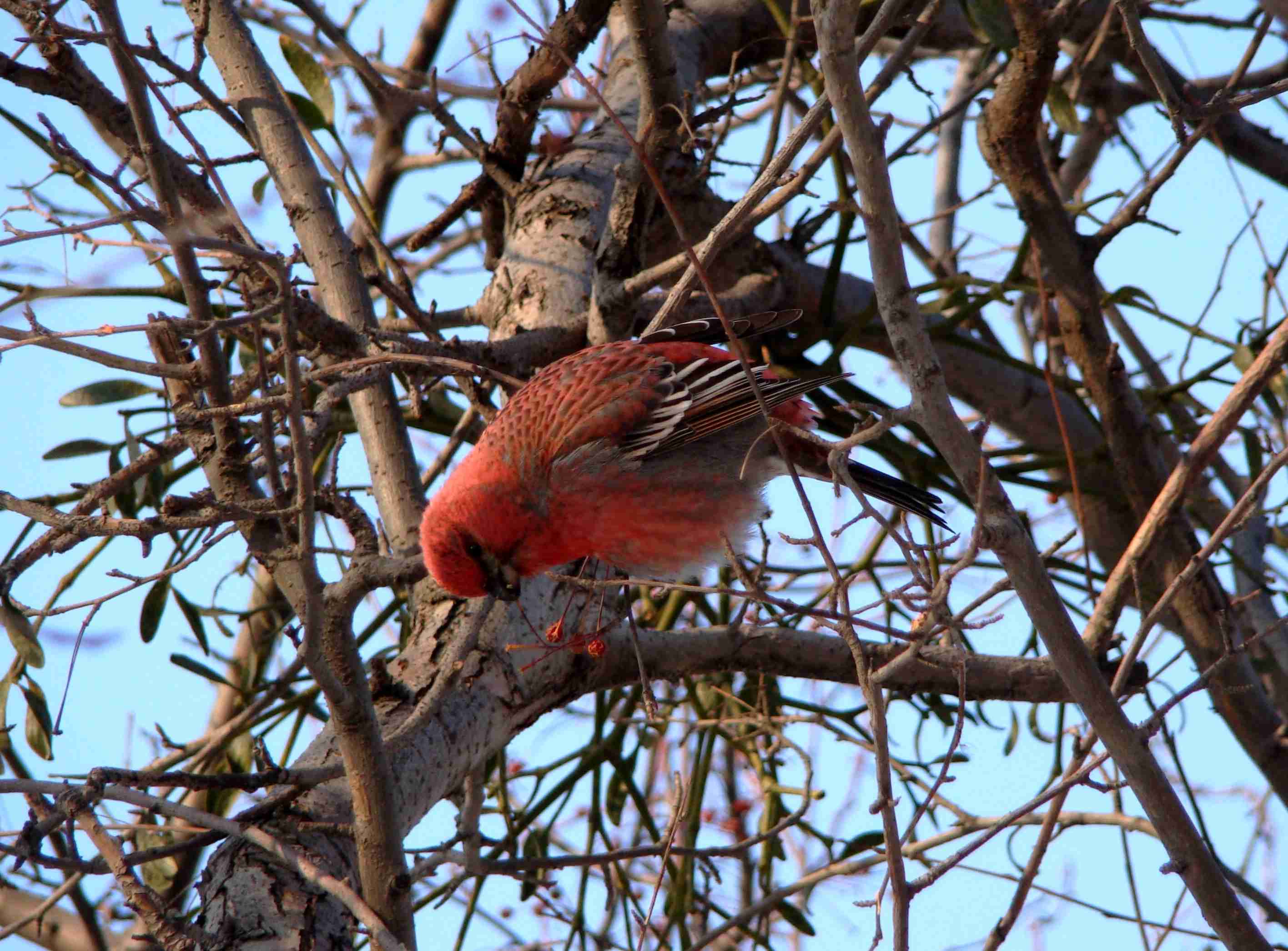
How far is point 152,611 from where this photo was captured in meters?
3.04

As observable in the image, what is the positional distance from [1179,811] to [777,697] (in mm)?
1494

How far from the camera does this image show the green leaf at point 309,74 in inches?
123

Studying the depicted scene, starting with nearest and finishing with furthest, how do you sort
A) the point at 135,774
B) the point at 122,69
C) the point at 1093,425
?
the point at 135,774 → the point at 122,69 → the point at 1093,425

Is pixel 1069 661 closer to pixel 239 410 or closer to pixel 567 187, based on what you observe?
pixel 239 410

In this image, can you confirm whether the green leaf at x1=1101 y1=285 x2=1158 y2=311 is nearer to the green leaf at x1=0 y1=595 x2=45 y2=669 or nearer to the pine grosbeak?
the pine grosbeak

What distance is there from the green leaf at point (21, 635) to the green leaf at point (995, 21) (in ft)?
7.66

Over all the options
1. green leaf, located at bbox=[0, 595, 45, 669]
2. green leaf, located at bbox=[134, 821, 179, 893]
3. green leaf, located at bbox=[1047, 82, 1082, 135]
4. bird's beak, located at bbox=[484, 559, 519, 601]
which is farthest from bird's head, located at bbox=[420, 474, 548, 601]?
green leaf, located at bbox=[1047, 82, 1082, 135]

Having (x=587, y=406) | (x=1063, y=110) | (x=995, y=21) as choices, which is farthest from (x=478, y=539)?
(x=1063, y=110)

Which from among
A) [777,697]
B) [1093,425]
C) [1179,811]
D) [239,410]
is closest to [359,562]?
[239,410]

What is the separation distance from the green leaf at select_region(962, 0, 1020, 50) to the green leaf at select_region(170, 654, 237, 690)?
2.31m

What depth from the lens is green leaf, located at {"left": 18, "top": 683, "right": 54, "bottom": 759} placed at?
112 inches

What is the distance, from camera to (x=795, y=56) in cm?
343

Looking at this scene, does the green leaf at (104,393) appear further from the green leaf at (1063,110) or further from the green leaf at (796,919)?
the green leaf at (1063,110)

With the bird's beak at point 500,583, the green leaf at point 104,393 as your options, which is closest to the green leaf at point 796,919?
the bird's beak at point 500,583
